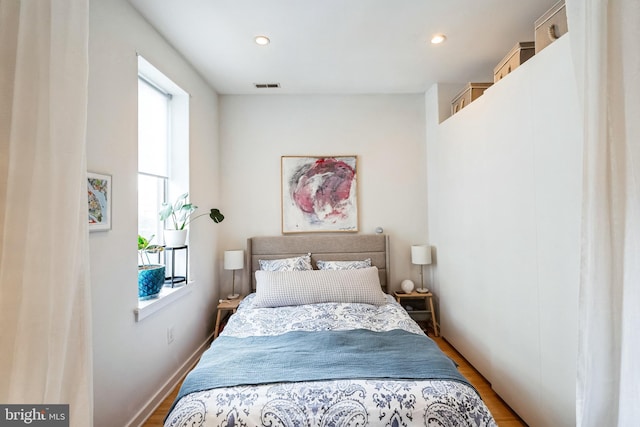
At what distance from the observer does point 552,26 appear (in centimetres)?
158

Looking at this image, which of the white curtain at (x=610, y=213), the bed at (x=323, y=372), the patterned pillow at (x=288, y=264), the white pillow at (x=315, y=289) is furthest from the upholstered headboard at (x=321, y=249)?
the white curtain at (x=610, y=213)

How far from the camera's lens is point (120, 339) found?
1645mm

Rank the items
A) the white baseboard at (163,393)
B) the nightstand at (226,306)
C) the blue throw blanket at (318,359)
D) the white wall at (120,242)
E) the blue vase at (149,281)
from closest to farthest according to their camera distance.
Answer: the blue throw blanket at (318,359), the white wall at (120,242), the white baseboard at (163,393), the blue vase at (149,281), the nightstand at (226,306)

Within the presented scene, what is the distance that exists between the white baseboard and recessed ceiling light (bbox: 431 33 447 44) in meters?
3.43

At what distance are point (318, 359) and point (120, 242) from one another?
4.54ft

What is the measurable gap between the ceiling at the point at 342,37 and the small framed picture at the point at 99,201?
1.21 metres

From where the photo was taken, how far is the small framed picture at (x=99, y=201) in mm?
1461

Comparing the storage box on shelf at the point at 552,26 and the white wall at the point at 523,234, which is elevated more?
the storage box on shelf at the point at 552,26

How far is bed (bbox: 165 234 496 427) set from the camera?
4.01 feet

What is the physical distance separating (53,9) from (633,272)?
6.16ft

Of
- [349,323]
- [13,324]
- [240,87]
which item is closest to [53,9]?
[13,324]

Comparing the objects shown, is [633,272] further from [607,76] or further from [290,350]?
[290,350]

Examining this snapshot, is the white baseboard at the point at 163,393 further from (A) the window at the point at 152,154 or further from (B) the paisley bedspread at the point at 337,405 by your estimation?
(A) the window at the point at 152,154

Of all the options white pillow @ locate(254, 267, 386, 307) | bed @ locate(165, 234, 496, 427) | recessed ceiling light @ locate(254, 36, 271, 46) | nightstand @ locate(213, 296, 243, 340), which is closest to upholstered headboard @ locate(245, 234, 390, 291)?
nightstand @ locate(213, 296, 243, 340)
